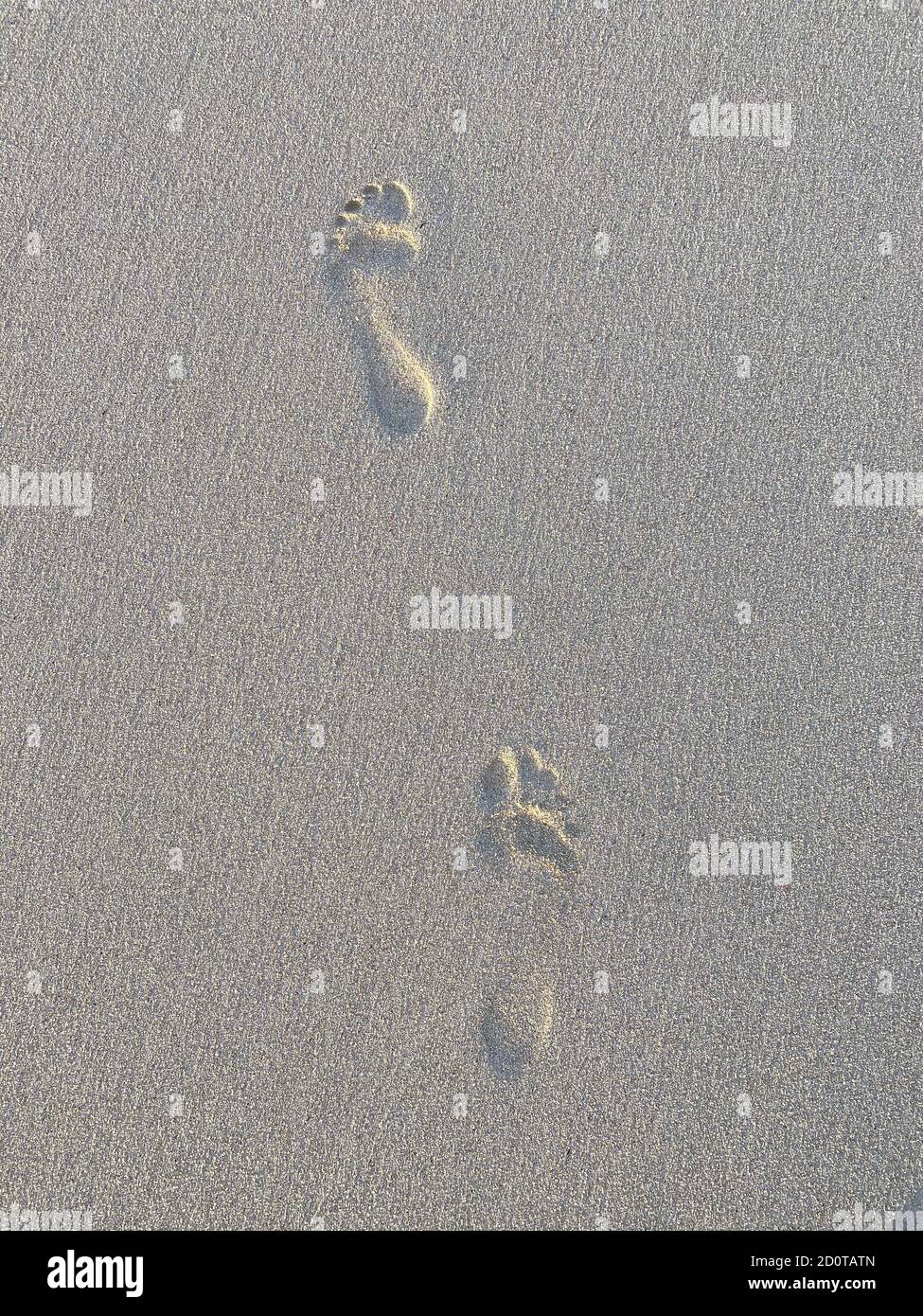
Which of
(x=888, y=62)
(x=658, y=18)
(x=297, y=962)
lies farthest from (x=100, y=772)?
(x=888, y=62)


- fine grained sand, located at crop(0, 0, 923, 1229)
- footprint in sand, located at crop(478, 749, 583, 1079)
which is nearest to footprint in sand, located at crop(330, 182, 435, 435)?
fine grained sand, located at crop(0, 0, 923, 1229)

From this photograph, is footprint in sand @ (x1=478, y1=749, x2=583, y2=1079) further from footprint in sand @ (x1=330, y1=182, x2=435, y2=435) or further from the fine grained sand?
footprint in sand @ (x1=330, y1=182, x2=435, y2=435)

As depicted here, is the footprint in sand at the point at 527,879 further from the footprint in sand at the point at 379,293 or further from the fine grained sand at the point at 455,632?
the footprint in sand at the point at 379,293

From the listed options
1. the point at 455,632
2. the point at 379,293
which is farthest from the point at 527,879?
the point at 379,293

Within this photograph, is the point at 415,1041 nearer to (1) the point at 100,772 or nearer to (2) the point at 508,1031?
(2) the point at 508,1031

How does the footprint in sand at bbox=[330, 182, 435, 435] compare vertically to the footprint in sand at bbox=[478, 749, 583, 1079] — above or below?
above
